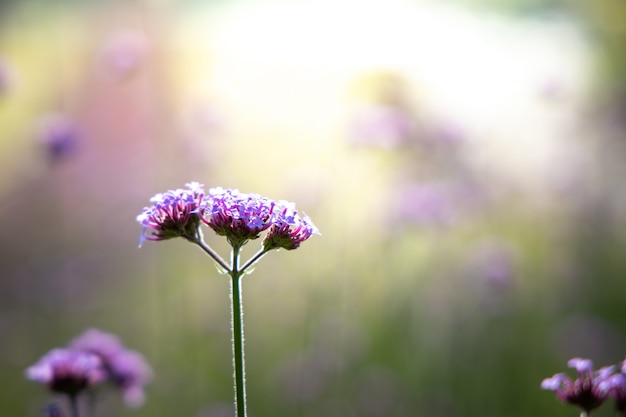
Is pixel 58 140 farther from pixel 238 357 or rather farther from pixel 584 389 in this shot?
pixel 584 389

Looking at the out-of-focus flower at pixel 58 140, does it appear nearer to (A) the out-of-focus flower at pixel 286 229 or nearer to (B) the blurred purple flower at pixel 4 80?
(B) the blurred purple flower at pixel 4 80

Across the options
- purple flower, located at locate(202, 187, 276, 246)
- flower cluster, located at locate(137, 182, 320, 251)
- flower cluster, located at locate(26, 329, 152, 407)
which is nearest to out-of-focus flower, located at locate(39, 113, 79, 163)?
flower cluster, located at locate(26, 329, 152, 407)

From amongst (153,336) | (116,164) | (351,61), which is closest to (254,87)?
(351,61)

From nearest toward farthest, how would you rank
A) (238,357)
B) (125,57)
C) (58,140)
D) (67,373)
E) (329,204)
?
(238,357) < (67,373) < (58,140) < (125,57) < (329,204)

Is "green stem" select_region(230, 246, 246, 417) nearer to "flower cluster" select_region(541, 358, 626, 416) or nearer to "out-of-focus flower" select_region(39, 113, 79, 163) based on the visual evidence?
"flower cluster" select_region(541, 358, 626, 416)

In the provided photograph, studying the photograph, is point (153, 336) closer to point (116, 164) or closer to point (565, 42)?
point (116, 164)

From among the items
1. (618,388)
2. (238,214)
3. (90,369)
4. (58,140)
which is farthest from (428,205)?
(238,214)
